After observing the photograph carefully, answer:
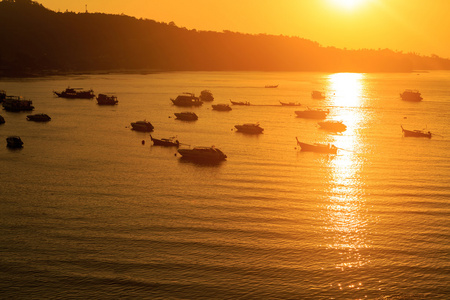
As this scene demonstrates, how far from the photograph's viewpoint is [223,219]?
1874 inches

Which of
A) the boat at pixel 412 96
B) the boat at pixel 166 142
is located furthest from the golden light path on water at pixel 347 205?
the boat at pixel 412 96

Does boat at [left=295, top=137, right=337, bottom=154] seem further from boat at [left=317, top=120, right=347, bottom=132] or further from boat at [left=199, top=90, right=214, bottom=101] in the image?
boat at [left=199, top=90, right=214, bottom=101]

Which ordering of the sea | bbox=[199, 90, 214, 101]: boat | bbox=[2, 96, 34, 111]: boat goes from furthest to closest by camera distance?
bbox=[199, 90, 214, 101]: boat
bbox=[2, 96, 34, 111]: boat
the sea

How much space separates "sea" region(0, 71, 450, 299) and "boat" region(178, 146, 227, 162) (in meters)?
1.29

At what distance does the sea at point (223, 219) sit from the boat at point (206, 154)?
4.23ft

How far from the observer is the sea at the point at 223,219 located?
36.3 meters

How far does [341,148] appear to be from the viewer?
8762cm

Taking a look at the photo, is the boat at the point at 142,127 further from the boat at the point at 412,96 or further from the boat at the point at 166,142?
the boat at the point at 412,96

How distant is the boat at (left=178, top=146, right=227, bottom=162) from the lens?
72.0 metres

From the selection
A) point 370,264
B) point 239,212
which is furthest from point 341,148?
point 370,264

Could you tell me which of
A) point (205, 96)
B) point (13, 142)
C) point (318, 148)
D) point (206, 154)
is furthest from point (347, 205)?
point (205, 96)

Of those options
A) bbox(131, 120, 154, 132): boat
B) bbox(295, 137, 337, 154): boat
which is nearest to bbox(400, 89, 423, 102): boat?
bbox(295, 137, 337, 154): boat

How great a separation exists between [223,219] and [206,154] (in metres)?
25.5

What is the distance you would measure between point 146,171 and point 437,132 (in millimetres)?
65806
